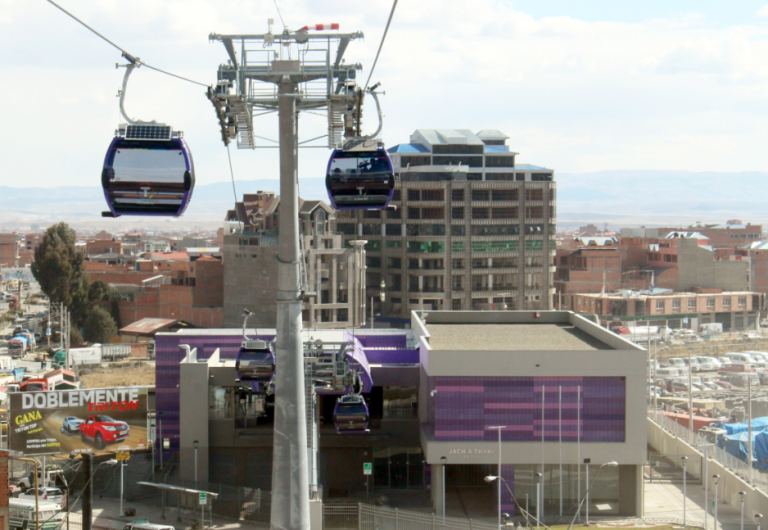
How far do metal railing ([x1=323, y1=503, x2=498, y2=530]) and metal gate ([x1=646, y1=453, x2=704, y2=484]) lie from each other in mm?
9839

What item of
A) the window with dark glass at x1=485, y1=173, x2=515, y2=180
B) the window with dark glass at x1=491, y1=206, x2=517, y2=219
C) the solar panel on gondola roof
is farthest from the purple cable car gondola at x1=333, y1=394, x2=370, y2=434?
the window with dark glass at x1=485, y1=173, x2=515, y2=180

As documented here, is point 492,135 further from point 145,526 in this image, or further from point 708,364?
point 145,526

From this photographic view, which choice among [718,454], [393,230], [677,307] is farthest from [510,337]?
[677,307]

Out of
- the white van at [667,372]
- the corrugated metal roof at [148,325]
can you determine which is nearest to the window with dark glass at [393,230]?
the corrugated metal roof at [148,325]

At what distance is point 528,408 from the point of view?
90.1 ft

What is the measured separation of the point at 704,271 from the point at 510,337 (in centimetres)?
7395

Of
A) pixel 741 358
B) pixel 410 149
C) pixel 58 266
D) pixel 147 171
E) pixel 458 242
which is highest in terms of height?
pixel 410 149

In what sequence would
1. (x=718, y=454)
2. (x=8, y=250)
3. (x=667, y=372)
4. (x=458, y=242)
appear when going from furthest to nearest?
(x=8, y=250)
(x=458, y=242)
(x=667, y=372)
(x=718, y=454)

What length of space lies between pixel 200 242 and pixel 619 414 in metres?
145

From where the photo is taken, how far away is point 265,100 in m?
11.4

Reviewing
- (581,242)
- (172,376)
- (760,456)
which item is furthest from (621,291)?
(172,376)

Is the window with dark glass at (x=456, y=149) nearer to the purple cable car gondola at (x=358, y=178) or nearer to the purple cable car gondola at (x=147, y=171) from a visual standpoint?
the purple cable car gondola at (x=358, y=178)

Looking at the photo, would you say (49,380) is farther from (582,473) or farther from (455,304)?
(455,304)

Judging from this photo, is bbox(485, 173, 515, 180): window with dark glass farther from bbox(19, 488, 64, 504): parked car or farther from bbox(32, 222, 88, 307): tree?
bbox(19, 488, 64, 504): parked car
